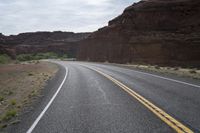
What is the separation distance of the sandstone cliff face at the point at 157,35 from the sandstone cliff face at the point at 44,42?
72918 millimetres

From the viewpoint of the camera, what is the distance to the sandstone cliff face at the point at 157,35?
175 feet

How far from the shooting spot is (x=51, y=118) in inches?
385

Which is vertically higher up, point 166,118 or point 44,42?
point 166,118

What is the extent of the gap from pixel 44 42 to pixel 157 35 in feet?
405

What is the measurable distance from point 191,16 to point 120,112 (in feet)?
168

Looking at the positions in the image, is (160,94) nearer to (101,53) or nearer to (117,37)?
(117,37)

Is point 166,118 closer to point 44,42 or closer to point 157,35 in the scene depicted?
point 157,35

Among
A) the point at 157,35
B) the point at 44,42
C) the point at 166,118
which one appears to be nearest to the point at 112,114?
the point at 166,118

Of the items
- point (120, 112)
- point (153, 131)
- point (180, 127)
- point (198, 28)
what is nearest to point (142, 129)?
point (153, 131)

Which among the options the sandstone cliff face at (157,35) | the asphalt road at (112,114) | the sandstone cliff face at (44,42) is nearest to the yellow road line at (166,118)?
the asphalt road at (112,114)

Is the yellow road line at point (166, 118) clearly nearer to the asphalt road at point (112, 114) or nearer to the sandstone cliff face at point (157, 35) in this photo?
the asphalt road at point (112, 114)

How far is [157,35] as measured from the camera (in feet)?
191

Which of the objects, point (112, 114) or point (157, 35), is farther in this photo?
point (157, 35)

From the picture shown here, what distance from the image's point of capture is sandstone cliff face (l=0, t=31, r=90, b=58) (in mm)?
158750
